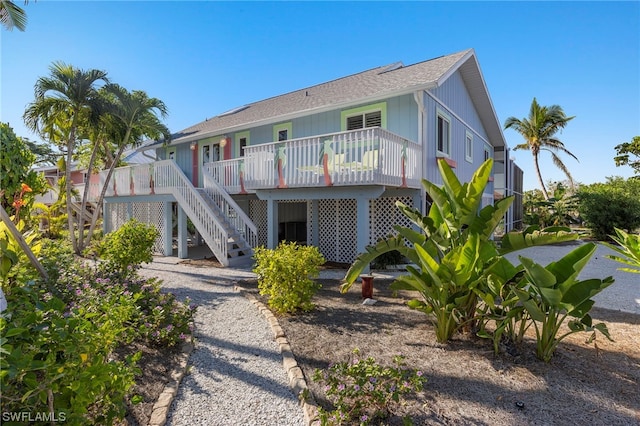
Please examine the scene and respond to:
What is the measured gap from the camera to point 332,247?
11594 millimetres

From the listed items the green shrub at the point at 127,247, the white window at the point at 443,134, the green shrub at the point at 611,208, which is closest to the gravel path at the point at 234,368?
the green shrub at the point at 127,247

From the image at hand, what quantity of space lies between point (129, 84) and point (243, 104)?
330 inches

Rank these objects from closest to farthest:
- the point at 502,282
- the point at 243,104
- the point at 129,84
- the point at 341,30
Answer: the point at 502,282, the point at 341,30, the point at 129,84, the point at 243,104

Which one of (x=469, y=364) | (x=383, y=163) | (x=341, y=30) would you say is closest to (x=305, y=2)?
(x=341, y=30)

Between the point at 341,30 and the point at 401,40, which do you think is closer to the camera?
the point at 341,30

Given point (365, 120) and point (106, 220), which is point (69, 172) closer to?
point (106, 220)

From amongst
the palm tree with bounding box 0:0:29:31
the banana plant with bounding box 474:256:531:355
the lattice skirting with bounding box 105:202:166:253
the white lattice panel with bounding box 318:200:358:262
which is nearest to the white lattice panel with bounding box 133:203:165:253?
the lattice skirting with bounding box 105:202:166:253

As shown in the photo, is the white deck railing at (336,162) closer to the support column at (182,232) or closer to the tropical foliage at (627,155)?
the support column at (182,232)

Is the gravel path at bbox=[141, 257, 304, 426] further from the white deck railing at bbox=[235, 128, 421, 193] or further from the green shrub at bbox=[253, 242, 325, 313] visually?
the white deck railing at bbox=[235, 128, 421, 193]

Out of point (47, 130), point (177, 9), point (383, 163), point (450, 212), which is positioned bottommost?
point (450, 212)

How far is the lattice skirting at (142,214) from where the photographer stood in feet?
43.0

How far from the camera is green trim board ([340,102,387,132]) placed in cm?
1039

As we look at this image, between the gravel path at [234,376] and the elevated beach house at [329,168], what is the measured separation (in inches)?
A: 166

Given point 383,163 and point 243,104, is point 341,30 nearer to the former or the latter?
point 383,163
